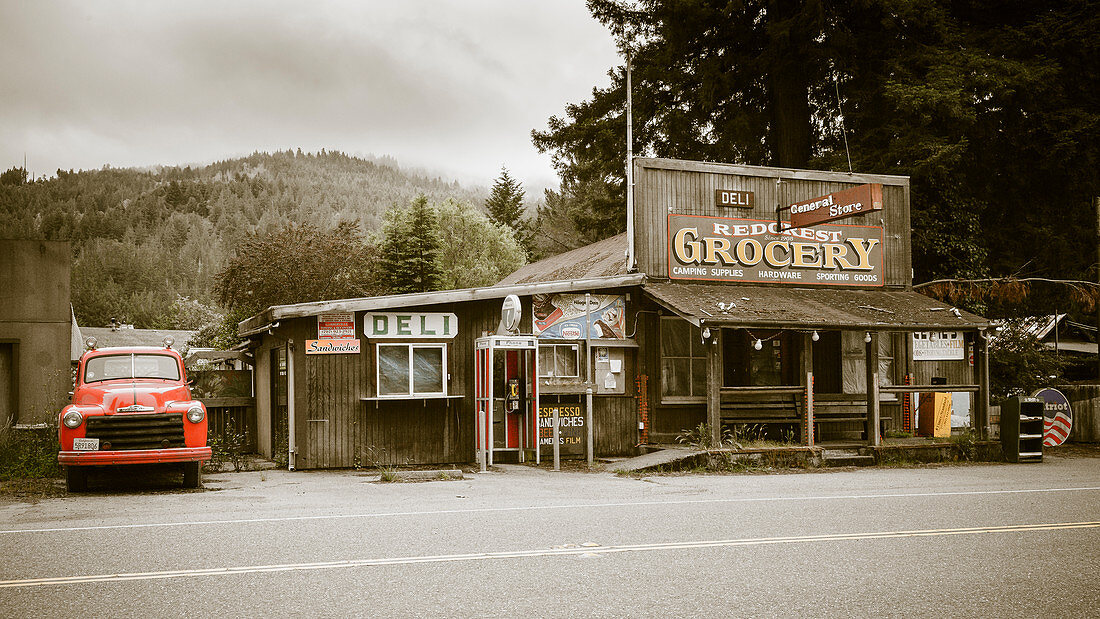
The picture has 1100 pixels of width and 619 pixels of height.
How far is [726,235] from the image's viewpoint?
20250mm

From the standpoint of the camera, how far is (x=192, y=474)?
551 inches

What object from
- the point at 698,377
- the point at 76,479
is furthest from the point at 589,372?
the point at 76,479

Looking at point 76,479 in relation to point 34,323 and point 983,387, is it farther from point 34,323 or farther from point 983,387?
point 983,387

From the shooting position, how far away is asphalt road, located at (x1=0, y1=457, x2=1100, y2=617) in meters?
6.32

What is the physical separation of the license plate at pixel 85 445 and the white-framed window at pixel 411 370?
5472 mm

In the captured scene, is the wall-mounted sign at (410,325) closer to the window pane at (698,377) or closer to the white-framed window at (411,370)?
the white-framed window at (411,370)

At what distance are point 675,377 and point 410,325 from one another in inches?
225

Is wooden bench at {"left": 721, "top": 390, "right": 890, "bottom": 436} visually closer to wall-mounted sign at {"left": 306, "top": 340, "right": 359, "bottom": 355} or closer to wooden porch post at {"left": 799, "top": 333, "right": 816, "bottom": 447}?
wooden porch post at {"left": 799, "top": 333, "right": 816, "bottom": 447}

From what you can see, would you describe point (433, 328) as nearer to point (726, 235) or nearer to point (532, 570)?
point (726, 235)

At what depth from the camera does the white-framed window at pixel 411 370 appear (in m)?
17.7

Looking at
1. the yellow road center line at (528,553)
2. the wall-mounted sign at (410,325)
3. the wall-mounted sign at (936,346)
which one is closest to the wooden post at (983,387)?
the wall-mounted sign at (936,346)

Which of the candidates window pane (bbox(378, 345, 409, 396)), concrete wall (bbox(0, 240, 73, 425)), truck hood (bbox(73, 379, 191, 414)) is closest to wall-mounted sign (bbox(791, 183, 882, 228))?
window pane (bbox(378, 345, 409, 396))

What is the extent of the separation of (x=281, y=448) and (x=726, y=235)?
33.1ft

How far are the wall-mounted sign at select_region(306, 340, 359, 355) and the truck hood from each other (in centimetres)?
307
